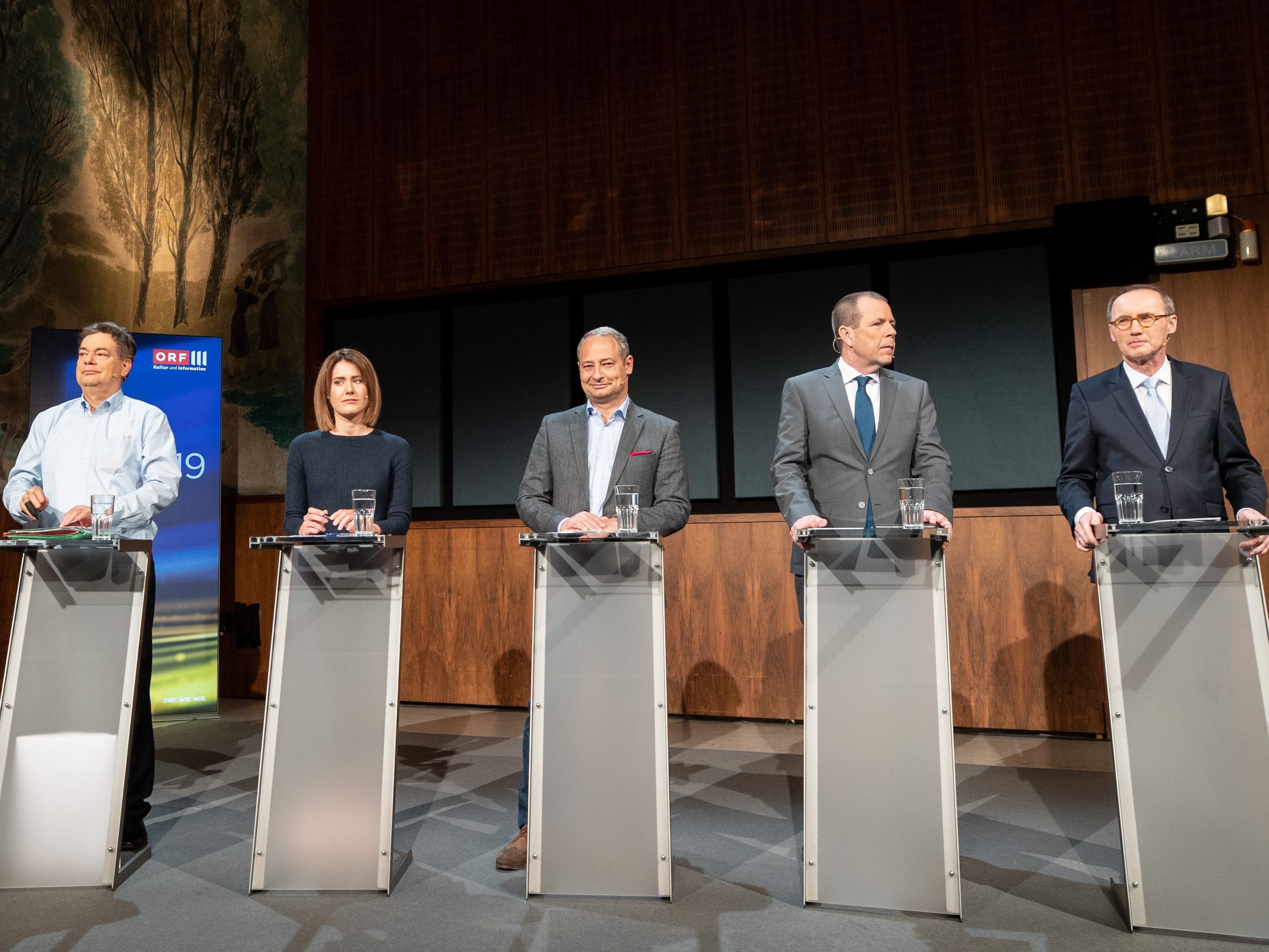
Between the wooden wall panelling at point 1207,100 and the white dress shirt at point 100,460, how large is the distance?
203 inches

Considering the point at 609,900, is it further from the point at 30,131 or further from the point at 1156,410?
the point at 30,131

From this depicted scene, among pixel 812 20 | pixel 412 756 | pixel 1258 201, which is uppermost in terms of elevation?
pixel 812 20

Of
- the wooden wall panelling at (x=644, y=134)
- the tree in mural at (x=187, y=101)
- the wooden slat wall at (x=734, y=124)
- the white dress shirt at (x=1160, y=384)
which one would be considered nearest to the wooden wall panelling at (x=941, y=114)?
the wooden slat wall at (x=734, y=124)

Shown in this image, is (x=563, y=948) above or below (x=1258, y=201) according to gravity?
below

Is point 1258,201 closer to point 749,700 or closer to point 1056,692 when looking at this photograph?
point 1056,692

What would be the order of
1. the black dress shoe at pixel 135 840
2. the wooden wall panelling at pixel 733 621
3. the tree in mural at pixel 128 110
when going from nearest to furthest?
1. the black dress shoe at pixel 135 840
2. the wooden wall panelling at pixel 733 621
3. the tree in mural at pixel 128 110

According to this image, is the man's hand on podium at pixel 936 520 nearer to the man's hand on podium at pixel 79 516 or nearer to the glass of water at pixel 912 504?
the glass of water at pixel 912 504

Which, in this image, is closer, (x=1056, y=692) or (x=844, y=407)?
(x=844, y=407)

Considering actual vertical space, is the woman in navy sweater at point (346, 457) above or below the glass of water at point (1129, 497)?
above

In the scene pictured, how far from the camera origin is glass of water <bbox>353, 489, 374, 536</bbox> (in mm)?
2713

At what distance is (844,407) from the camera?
300cm

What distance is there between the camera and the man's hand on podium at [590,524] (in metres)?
2.59

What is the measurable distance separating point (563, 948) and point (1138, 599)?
1.75 meters

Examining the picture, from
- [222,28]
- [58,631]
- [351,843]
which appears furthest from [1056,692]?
[222,28]
